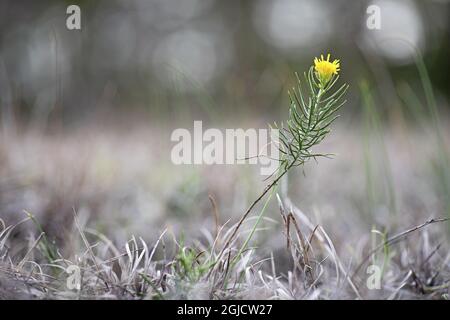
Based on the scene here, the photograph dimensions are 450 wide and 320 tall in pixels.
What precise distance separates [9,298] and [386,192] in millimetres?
1295

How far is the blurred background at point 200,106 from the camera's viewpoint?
1.34 meters

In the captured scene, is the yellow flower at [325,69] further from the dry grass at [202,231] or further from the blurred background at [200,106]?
the blurred background at [200,106]

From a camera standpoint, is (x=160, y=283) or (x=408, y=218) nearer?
(x=160, y=283)

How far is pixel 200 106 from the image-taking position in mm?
3238

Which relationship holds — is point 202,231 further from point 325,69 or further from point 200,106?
point 200,106

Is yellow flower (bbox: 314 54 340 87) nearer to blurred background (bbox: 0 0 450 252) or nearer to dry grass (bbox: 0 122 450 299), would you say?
dry grass (bbox: 0 122 450 299)

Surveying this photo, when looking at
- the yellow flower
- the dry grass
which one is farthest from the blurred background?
the yellow flower

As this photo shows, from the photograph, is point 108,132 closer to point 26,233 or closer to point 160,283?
point 26,233

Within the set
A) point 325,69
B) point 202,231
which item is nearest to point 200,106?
point 202,231

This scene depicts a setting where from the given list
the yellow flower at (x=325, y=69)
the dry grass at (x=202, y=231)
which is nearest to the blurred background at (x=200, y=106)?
the dry grass at (x=202, y=231)

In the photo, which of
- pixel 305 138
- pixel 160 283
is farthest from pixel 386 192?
pixel 160 283

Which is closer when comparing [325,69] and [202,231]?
[325,69]

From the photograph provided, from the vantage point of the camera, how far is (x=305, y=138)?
76cm

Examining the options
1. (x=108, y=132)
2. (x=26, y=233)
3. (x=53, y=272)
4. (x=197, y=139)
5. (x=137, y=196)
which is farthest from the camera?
(x=108, y=132)
